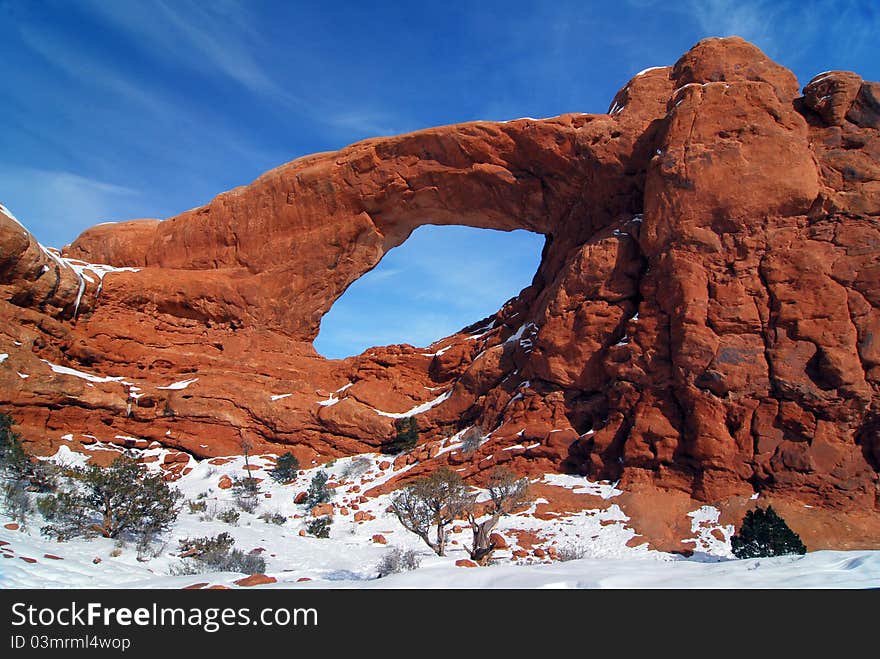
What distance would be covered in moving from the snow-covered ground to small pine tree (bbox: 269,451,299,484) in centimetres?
32

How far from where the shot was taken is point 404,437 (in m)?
24.9

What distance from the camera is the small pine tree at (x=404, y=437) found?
81.5ft

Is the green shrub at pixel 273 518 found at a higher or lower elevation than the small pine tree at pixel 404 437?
lower

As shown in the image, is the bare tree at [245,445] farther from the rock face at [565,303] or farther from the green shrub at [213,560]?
the green shrub at [213,560]

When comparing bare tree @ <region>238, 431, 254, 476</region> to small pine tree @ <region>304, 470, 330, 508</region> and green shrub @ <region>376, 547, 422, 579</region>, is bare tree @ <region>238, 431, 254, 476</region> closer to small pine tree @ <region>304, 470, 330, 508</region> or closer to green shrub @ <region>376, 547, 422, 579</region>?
small pine tree @ <region>304, 470, 330, 508</region>

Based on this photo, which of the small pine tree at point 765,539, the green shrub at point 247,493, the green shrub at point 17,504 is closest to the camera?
the green shrub at point 17,504

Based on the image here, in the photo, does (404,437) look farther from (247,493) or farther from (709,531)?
(709,531)

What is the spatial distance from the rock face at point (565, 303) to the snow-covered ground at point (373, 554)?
6.38ft

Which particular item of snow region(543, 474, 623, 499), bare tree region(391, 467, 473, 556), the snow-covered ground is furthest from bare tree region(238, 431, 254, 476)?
bare tree region(391, 467, 473, 556)

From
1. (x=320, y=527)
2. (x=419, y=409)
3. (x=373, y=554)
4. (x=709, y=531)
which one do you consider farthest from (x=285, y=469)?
(x=709, y=531)

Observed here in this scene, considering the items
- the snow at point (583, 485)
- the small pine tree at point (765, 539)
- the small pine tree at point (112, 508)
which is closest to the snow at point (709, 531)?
the small pine tree at point (765, 539)

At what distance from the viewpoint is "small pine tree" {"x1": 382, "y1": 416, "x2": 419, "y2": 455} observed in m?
24.8

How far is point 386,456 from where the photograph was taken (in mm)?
24891
